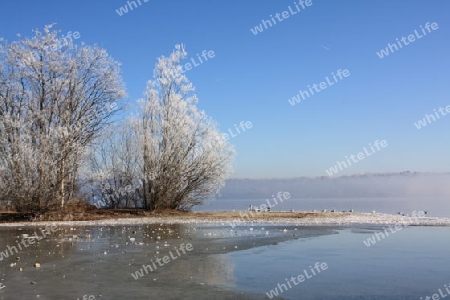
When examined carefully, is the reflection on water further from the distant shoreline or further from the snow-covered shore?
the distant shoreline

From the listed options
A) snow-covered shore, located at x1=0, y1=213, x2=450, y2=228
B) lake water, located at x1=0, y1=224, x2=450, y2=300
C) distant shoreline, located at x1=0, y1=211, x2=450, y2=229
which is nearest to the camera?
lake water, located at x1=0, y1=224, x2=450, y2=300

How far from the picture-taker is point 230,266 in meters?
10.6

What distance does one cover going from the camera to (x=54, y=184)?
2617 cm

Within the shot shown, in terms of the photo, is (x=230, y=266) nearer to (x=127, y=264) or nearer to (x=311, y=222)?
(x=127, y=264)

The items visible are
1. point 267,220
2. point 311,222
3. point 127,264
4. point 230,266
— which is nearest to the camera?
point 230,266

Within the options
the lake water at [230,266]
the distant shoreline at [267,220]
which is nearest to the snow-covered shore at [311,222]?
the distant shoreline at [267,220]

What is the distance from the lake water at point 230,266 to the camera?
26.8 feet

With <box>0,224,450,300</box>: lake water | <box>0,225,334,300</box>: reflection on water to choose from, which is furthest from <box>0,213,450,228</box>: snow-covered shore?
<box>0,224,450,300</box>: lake water

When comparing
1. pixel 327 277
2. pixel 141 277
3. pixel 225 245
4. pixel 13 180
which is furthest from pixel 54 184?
pixel 327 277

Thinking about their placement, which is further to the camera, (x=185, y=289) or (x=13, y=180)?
(x=13, y=180)

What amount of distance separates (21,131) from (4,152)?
162cm

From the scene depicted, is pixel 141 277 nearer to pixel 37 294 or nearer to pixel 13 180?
pixel 37 294

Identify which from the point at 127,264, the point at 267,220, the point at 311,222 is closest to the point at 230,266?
the point at 127,264

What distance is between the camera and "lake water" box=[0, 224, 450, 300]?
26.8 ft
